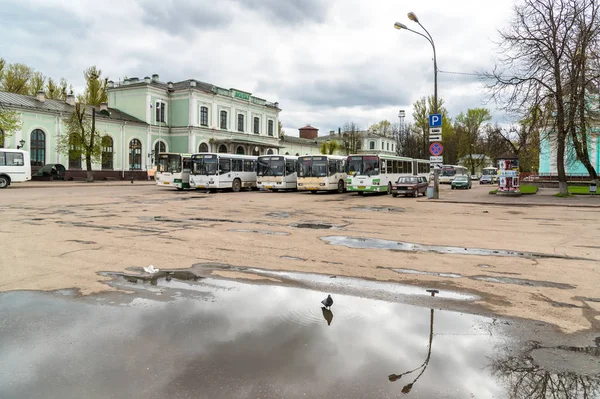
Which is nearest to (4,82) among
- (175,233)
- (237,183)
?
(237,183)

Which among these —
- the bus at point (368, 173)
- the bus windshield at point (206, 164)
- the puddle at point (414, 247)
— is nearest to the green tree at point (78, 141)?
the bus windshield at point (206, 164)

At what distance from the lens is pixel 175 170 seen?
116 feet

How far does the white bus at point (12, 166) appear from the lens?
34031mm

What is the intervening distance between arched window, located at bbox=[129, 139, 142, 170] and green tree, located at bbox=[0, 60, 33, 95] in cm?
1946

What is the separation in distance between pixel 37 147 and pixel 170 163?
70.7ft

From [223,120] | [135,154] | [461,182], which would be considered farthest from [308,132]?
Answer: [461,182]

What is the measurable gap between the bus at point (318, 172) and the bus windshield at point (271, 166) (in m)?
1.93

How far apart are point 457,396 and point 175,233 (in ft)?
31.0

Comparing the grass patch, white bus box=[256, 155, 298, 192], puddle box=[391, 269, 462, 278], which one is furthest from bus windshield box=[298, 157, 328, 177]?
puddle box=[391, 269, 462, 278]

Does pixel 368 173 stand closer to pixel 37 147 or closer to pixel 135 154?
pixel 37 147

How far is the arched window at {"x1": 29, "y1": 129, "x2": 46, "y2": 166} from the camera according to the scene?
152ft

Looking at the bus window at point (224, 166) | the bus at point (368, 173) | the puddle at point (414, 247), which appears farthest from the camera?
the bus window at point (224, 166)

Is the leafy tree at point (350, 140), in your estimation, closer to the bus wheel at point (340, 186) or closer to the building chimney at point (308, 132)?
the building chimney at point (308, 132)

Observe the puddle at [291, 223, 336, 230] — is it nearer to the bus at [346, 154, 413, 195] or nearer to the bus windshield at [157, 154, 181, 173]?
the bus at [346, 154, 413, 195]
